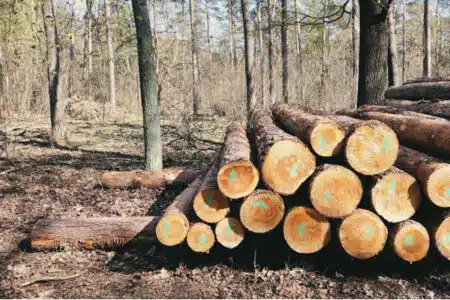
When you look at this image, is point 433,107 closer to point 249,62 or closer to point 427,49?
point 249,62

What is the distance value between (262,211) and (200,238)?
0.60 meters

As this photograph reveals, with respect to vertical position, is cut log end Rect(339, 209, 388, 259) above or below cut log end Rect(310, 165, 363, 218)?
below

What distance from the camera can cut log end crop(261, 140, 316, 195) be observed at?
11.1ft

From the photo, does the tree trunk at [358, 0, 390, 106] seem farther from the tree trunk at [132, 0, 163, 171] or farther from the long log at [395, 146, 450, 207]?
the long log at [395, 146, 450, 207]

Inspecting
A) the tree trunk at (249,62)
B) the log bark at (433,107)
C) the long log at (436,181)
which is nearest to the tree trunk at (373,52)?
the log bark at (433,107)

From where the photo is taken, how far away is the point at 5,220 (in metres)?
4.94

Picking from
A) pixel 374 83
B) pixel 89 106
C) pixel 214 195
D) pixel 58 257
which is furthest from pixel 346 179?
pixel 89 106

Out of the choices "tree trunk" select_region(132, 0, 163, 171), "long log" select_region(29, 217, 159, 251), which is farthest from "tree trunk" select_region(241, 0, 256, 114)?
"long log" select_region(29, 217, 159, 251)

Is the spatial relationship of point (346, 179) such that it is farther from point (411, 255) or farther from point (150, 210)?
point (150, 210)

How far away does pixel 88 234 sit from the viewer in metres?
4.06

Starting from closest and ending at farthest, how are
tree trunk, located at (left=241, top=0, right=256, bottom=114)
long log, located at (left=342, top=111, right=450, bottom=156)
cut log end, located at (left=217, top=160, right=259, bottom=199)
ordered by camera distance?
cut log end, located at (left=217, top=160, right=259, bottom=199)
long log, located at (left=342, top=111, right=450, bottom=156)
tree trunk, located at (left=241, top=0, right=256, bottom=114)

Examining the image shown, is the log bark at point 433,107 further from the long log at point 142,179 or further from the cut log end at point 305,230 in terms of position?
the long log at point 142,179

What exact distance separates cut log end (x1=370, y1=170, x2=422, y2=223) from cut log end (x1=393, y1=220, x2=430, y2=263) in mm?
88

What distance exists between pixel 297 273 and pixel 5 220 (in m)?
3.68
